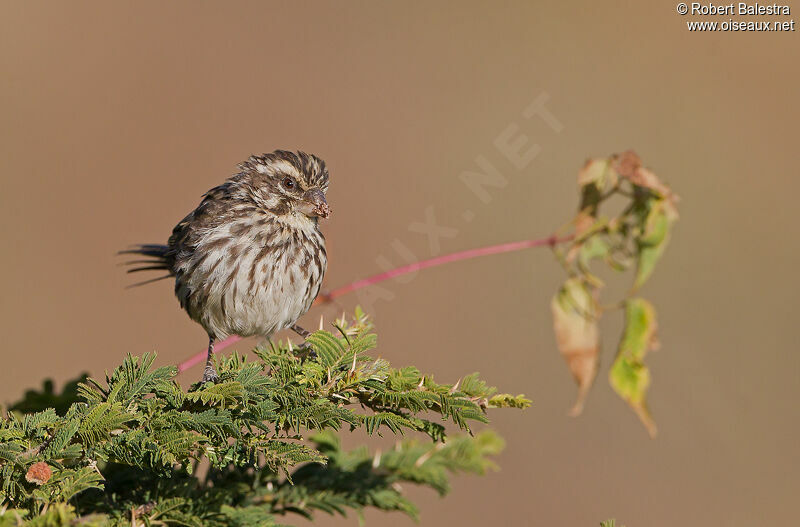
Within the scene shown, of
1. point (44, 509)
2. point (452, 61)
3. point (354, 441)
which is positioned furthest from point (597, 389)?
point (44, 509)

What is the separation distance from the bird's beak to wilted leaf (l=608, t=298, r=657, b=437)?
9.29 ft

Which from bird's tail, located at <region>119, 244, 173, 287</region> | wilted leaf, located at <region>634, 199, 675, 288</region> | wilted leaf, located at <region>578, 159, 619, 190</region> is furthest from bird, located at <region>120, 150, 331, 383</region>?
wilted leaf, located at <region>634, 199, 675, 288</region>

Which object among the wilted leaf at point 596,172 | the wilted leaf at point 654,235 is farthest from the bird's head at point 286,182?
the wilted leaf at point 654,235

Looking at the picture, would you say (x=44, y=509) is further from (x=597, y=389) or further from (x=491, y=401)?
(x=597, y=389)

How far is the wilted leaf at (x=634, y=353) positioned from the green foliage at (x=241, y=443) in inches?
15.1

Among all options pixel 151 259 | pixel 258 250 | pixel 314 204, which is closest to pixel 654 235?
pixel 314 204

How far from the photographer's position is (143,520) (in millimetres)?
2129

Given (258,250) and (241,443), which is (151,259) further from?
(241,443)

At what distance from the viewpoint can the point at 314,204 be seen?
4.70 meters

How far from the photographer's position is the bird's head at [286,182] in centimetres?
479

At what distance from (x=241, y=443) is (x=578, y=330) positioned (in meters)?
0.90

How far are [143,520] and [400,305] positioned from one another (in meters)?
7.80

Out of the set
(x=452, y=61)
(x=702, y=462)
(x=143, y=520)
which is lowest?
(x=143, y=520)

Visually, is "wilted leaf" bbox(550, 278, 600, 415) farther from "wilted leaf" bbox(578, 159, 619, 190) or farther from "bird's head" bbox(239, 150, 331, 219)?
"bird's head" bbox(239, 150, 331, 219)
